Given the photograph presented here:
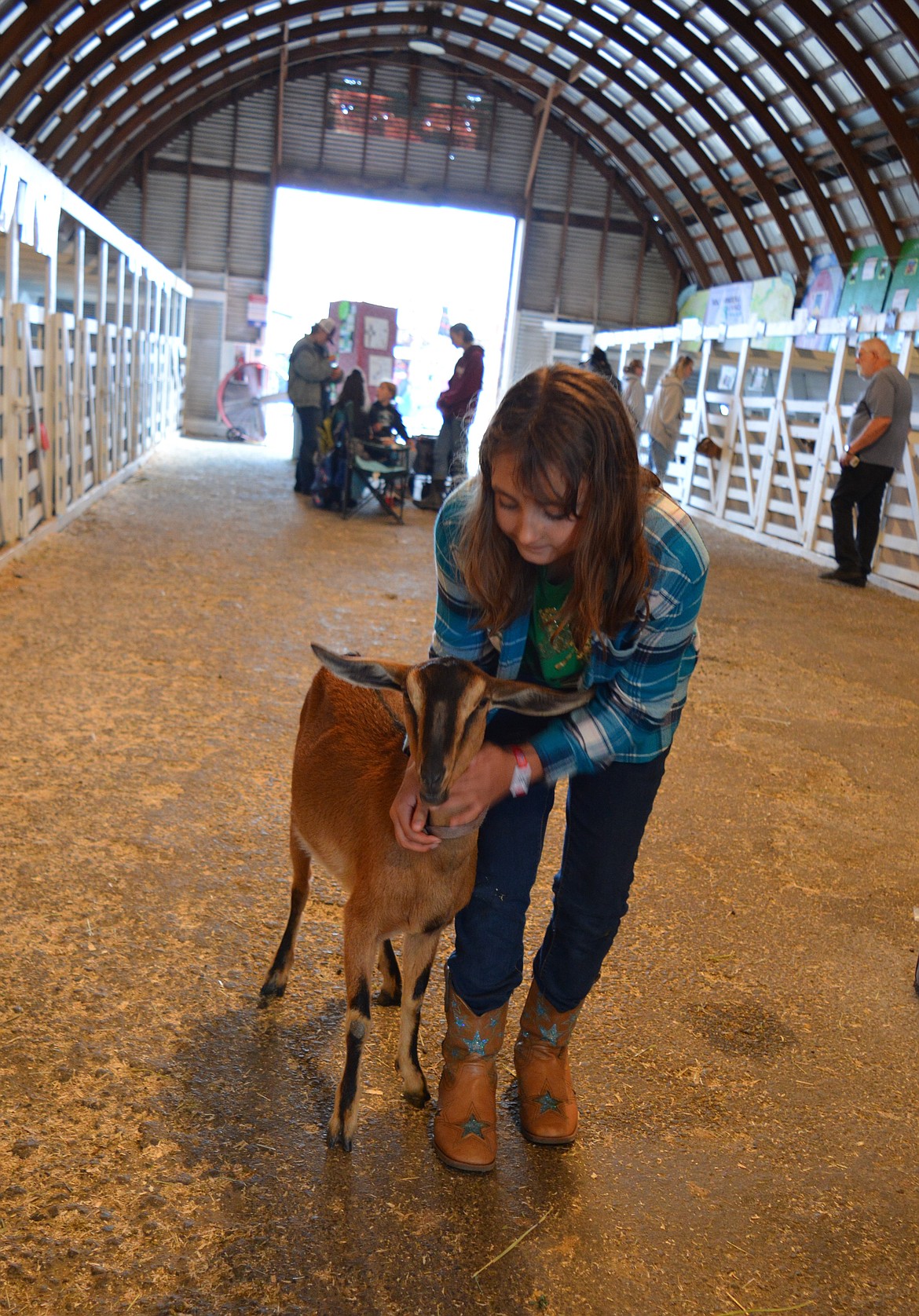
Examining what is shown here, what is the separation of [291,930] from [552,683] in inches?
40.5

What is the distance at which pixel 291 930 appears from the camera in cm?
275

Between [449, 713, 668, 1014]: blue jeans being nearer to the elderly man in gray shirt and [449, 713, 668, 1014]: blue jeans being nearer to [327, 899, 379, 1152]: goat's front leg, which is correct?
[327, 899, 379, 1152]: goat's front leg

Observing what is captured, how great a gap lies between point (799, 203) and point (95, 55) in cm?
1108

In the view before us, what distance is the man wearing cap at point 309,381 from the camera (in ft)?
40.8

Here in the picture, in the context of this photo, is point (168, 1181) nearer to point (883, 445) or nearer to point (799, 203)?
point (883, 445)

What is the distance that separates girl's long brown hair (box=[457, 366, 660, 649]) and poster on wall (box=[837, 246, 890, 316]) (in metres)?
15.2

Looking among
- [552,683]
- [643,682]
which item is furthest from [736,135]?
[643,682]

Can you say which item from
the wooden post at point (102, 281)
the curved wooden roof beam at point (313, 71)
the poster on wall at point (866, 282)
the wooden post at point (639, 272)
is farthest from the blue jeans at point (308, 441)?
the wooden post at point (639, 272)

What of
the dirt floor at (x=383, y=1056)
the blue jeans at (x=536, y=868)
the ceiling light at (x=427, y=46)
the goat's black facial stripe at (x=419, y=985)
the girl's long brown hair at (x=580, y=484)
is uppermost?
the ceiling light at (x=427, y=46)

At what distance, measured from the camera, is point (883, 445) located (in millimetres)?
9617

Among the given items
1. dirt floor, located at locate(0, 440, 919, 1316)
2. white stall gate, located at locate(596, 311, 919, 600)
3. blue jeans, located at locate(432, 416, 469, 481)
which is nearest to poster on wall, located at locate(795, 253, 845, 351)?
white stall gate, located at locate(596, 311, 919, 600)

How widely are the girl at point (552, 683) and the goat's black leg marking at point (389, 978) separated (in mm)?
433

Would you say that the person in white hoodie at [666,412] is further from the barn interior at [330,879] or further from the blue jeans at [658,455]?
the barn interior at [330,879]

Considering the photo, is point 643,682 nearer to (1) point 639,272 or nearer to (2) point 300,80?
(2) point 300,80
